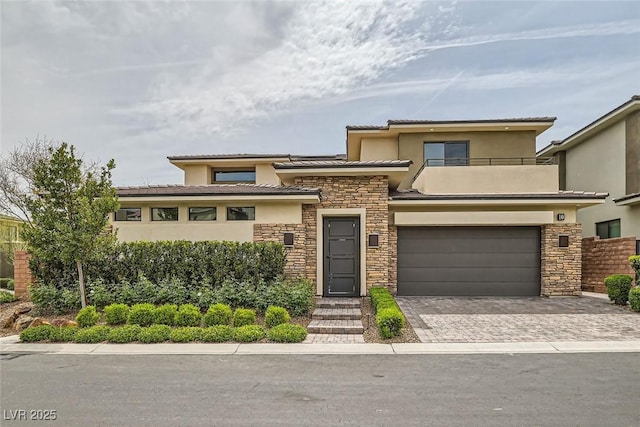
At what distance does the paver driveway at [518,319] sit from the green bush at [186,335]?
462 cm

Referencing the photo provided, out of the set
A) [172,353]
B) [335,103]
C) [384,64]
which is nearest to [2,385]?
[172,353]

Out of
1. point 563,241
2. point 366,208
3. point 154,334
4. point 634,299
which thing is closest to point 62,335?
point 154,334

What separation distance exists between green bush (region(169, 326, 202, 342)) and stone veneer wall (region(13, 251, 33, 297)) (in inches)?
286

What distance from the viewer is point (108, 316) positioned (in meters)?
8.96

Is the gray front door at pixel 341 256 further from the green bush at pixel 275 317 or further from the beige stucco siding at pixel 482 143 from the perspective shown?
the beige stucco siding at pixel 482 143

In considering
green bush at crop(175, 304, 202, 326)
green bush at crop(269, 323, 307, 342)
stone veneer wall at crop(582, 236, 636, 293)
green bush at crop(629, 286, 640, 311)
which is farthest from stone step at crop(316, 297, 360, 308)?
stone veneer wall at crop(582, 236, 636, 293)

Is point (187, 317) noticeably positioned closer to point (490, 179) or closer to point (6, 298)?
point (6, 298)

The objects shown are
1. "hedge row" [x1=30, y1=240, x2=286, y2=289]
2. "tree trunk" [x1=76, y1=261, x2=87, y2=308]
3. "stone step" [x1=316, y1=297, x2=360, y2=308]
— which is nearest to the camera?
"tree trunk" [x1=76, y1=261, x2=87, y2=308]

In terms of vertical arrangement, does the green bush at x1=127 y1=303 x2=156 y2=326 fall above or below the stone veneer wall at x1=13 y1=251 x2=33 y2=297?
below

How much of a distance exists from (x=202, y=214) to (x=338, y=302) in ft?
16.3

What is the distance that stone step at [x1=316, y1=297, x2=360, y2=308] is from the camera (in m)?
10.7

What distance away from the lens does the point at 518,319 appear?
9.62 m

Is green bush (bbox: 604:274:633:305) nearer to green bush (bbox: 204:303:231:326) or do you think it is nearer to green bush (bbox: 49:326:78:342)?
green bush (bbox: 204:303:231:326)

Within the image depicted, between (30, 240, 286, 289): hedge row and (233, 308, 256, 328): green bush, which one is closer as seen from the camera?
(233, 308, 256, 328): green bush
